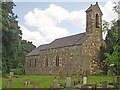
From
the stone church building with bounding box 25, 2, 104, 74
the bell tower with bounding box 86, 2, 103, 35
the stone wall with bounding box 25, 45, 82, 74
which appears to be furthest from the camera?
the bell tower with bounding box 86, 2, 103, 35

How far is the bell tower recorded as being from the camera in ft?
148

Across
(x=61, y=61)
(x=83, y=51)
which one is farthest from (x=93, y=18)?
(x=61, y=61)

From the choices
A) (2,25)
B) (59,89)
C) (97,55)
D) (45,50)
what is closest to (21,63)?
(45,50)

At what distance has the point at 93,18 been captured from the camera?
4556cm

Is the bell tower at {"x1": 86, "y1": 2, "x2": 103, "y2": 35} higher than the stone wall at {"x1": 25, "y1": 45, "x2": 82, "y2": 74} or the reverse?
higher

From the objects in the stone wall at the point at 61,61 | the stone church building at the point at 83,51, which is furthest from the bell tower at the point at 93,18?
the stone wall at the point at 61,61

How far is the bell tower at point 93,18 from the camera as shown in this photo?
45125 millimetres

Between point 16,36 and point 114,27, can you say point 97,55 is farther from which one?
point 114,27

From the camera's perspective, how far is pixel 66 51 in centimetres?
4684

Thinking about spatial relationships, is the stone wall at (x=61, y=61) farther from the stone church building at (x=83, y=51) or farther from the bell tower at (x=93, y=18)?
the bell tower at (x=93, y=18)

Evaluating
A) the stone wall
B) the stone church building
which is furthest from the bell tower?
the stone wall

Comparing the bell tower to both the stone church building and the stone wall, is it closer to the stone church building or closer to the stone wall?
the stone church building

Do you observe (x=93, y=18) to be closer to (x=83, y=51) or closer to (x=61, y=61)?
(x=83, y=51)

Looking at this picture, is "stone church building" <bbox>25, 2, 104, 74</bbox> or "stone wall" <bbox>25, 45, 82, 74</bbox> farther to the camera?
"stone wall" <bbox>25, 45, 82, 74</bbox>
